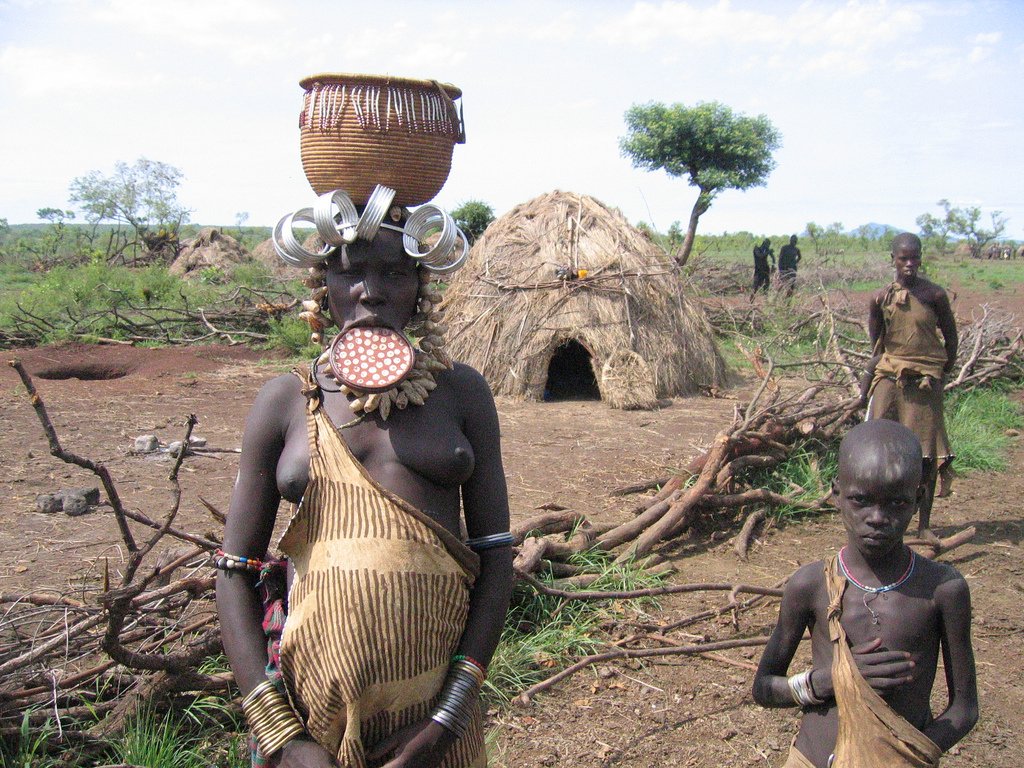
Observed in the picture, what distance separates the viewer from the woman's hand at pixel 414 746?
137 cm

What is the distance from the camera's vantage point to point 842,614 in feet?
5.73

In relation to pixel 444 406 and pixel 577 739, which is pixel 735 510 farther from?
pixel 444 406

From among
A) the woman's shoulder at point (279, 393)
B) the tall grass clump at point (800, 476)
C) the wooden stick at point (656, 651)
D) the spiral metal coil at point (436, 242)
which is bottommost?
the wooden stick at point (656, 651)

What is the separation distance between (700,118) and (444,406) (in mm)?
19172

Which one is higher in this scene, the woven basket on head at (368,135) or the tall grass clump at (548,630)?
the woven basket on head at (368,135)

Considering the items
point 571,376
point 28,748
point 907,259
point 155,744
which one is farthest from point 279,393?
point 571,376

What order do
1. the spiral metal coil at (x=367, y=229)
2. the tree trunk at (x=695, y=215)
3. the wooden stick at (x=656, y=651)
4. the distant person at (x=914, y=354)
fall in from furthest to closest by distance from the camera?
the tree trunk at (x=695, y=215)
the distant person at (x=914, y=354)
the wooden stick at (x=656, y=651)
the spiral metal coil at (x=367, y=229)

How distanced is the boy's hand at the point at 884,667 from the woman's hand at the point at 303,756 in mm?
1040

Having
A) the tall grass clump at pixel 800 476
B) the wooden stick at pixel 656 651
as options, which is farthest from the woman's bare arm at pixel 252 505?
the tall grass clump at pixel 800 476

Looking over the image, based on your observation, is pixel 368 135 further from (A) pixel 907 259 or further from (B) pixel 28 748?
(A) pixel 907 259

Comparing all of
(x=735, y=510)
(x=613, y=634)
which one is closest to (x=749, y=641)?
(x=613, y=634)

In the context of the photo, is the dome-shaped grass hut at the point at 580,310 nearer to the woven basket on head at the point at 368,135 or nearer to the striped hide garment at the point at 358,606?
the woven basket on head at the point at 368,135

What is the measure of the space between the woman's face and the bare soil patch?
1.89 meters

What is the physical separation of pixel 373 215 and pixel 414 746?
0.92m
